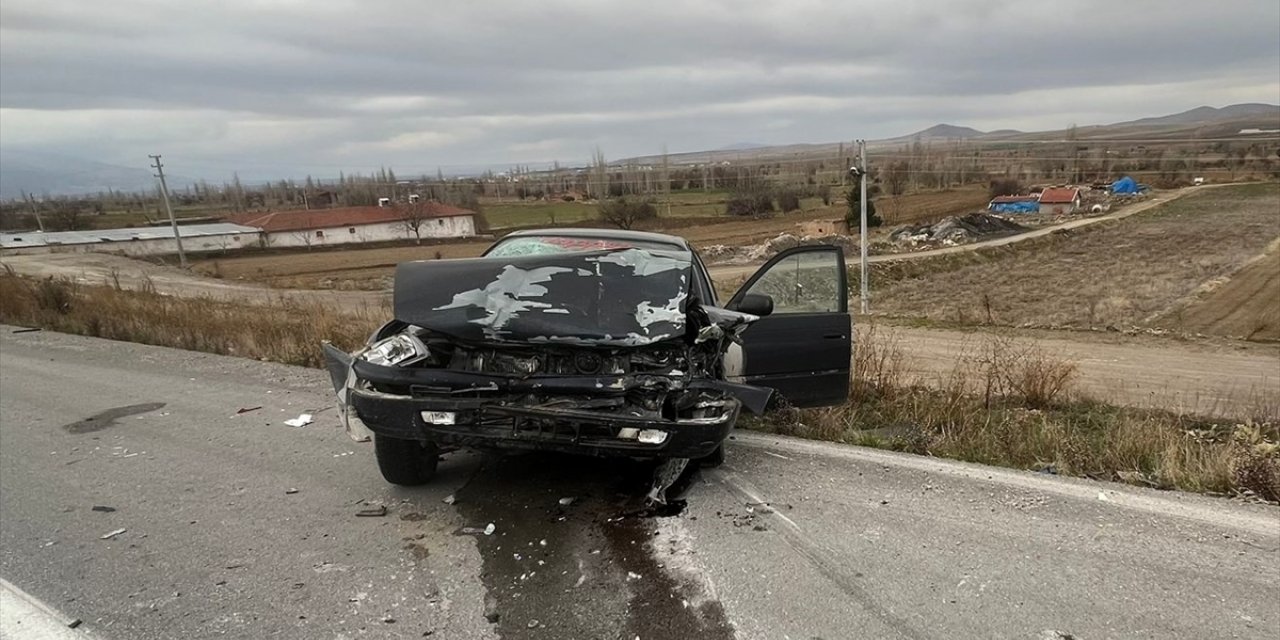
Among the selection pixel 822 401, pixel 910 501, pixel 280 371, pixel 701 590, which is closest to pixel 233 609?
pixel 701 590

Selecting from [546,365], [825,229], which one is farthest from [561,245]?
[825,229]

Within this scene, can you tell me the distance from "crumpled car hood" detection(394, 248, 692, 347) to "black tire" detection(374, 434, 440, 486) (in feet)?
2.44

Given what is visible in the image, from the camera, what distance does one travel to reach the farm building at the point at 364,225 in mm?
74625

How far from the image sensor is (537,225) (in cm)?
6084

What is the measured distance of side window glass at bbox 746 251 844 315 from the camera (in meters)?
5.09

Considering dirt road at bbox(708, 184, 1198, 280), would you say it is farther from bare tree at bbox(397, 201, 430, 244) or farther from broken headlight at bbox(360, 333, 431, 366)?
bare tree at bbox(397, 201, 430, 244)

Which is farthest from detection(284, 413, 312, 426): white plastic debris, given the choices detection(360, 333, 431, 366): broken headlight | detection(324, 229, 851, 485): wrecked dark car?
detection(360, 333, 431, 366): broken headlight

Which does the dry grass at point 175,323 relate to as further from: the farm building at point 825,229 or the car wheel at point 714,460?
the farm building at point 825,229

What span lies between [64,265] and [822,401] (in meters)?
53.7

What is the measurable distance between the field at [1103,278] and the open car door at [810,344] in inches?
560

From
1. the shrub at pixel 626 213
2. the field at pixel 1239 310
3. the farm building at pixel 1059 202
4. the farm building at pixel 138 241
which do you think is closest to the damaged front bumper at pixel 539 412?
the field at pixel 1239 310

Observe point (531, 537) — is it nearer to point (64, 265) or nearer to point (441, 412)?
point (441, 412)

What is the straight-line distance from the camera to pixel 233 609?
283 cm

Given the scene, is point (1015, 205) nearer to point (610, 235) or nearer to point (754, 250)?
point (754, 250)
